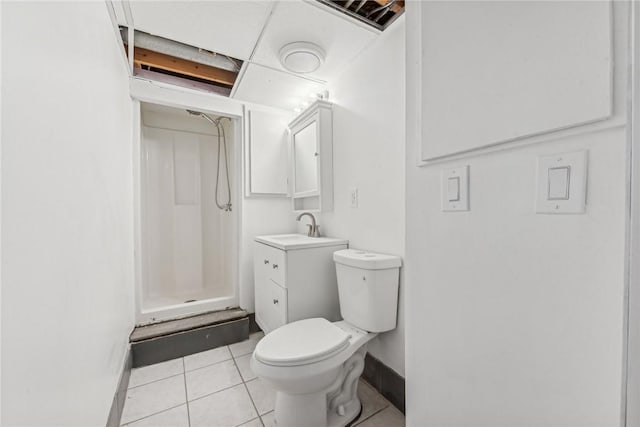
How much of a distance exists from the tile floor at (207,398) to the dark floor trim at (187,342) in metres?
0.05

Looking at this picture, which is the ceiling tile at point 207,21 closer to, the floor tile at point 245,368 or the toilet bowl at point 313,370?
the toilet bowl at point 313,370

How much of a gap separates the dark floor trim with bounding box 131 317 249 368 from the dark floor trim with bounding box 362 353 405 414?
3.33 feet

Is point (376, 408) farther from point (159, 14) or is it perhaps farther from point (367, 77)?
point (159, 14)

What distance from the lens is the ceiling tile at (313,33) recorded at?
1.26 m

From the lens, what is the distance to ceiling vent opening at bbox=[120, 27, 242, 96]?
5.11ft

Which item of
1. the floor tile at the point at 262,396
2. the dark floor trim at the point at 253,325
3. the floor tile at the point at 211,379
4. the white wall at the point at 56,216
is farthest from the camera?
the dark floor trim at the point at 253,325

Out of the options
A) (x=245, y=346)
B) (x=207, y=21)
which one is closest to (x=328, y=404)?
(x=245, y=346)

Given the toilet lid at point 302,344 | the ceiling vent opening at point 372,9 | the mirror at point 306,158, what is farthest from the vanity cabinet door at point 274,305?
the ceiling vent opening at point 372,9

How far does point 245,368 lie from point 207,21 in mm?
2031

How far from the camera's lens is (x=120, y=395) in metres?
1.28

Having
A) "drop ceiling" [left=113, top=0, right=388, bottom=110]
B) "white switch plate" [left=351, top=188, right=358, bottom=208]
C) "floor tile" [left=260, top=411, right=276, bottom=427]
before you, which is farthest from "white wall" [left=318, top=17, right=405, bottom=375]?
"floor tile" [left=260, top=411, right=276, bottom=427]

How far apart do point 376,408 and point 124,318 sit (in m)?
1.52

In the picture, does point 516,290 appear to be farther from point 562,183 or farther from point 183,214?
point 183,214

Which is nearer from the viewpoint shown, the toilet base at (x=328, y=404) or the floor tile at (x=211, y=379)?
the toilet base at (x=328, y=404)
